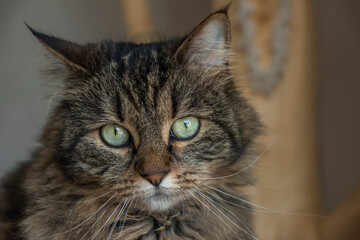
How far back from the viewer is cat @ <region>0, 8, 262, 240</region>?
4.27ft

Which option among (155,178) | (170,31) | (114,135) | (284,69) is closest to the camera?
(155,178)

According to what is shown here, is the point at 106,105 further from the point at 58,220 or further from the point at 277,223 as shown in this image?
the point at 277,223

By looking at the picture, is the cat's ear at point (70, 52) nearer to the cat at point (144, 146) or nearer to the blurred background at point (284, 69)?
the cat at point (144, 146)

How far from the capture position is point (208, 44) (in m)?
1.40

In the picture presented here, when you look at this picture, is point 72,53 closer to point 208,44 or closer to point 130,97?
point 130,97

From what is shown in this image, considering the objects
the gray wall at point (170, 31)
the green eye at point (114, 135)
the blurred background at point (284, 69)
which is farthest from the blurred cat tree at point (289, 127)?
the green eye at point (114, 135)

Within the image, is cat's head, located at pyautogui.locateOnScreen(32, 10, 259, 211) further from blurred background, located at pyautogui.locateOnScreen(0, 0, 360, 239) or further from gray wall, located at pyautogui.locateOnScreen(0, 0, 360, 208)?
gray wall, located at pyautogui.locateOnScreen(0, 0, 360, 208)

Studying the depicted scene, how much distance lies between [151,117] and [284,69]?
3.21ft

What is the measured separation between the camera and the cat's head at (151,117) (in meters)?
1.29

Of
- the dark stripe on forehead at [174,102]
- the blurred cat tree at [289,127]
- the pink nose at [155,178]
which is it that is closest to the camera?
the pink nose at [155,178]

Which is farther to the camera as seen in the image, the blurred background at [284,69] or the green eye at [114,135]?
the blurred background at [284,69]

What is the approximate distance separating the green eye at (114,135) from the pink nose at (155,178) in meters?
0.14

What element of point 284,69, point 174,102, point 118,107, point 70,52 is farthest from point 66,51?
point 284,69

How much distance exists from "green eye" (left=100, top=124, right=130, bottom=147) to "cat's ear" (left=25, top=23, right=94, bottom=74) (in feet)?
0.65
